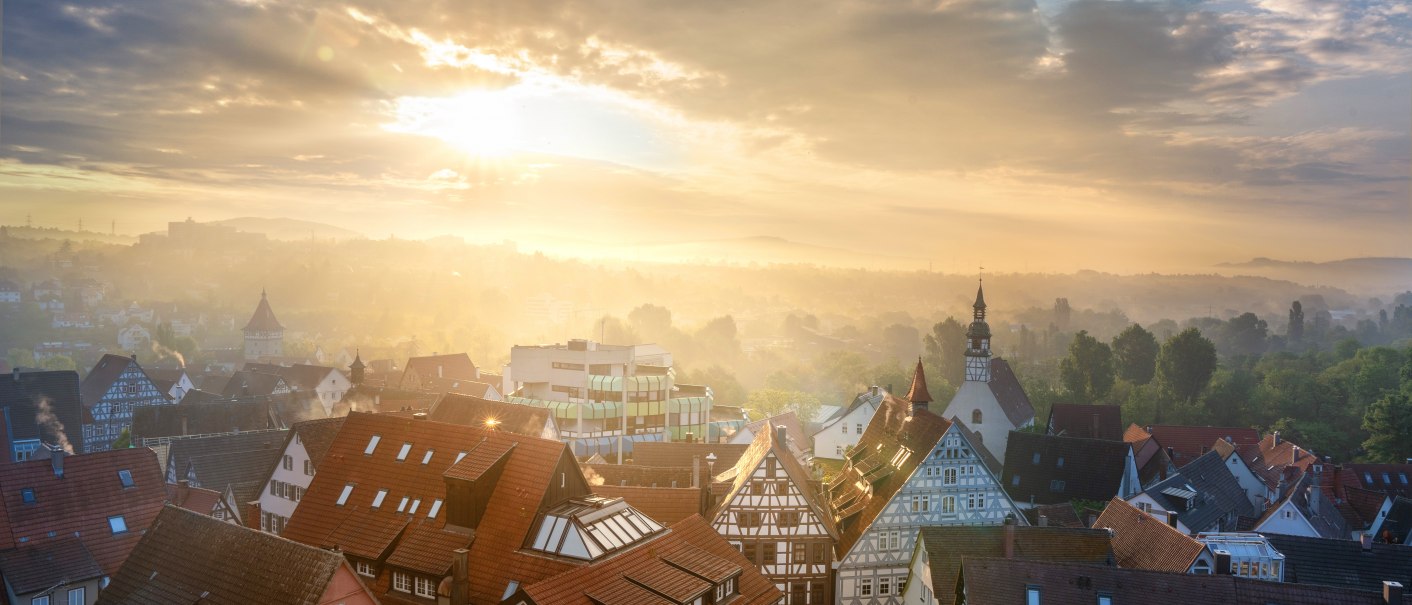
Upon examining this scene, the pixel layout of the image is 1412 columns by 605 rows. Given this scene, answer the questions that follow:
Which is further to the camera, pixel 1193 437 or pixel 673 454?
pixel 1193 437

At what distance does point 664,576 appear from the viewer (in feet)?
79.3

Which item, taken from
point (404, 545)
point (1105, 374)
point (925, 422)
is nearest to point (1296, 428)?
point (1105, 374)

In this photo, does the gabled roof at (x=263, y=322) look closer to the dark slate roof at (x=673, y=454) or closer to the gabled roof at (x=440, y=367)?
the gabled roof at (x=440, y=367)

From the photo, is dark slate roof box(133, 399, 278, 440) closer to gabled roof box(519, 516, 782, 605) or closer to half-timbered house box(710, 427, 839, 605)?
half-timbered house box(710, 427, 839, 605)

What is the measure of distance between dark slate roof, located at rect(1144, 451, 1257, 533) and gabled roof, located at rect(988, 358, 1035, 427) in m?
18.7

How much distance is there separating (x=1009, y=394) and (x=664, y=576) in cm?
5539

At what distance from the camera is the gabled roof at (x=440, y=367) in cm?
8562

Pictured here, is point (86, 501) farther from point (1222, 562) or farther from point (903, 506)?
point (1222, 562)

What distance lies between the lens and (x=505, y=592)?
77.5 feet

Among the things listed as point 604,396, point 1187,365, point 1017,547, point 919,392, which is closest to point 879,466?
point 919,392

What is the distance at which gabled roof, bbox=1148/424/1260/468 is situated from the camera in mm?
64688

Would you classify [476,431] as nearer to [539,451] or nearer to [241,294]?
[539,451]

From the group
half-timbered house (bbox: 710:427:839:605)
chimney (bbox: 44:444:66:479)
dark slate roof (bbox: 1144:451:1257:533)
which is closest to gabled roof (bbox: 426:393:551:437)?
half-timbered house (bbox: 710:427:839:605)

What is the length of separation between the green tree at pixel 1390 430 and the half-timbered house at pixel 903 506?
4952 cm
